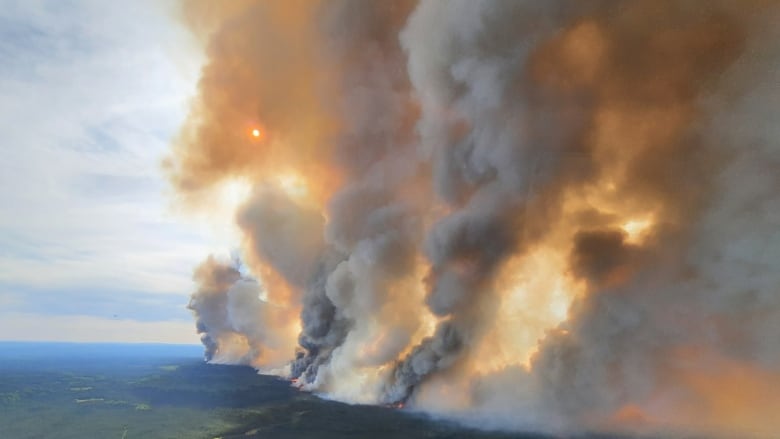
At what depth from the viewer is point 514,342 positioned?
206 feet

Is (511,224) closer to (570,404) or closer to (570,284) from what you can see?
(570,284)

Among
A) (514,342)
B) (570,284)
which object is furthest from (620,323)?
(514,342)

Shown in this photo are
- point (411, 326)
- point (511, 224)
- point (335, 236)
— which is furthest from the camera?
point (335, 236)

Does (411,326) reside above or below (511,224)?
below

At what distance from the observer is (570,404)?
50969mm

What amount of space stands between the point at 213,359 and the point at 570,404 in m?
152

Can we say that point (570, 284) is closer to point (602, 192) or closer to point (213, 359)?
point (602, 192)

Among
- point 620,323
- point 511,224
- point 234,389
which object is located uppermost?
point 511,224

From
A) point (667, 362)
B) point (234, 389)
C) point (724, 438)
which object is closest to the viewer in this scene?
point (724, 438)

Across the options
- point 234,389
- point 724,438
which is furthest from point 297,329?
point 724,438

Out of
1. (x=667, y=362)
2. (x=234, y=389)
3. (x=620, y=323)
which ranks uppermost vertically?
(x=620, y=323)

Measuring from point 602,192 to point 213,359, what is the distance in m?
160

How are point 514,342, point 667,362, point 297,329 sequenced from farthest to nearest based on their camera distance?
point 297,329 → point 514,342 → point 667,362

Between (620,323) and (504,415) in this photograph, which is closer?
(620,323)
